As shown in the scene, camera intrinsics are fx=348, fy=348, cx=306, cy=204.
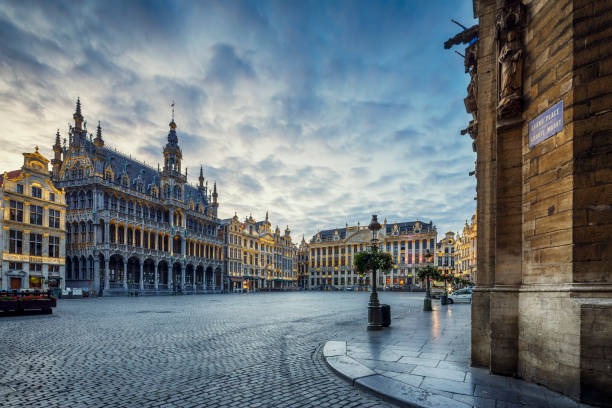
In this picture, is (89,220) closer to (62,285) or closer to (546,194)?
(62,285)

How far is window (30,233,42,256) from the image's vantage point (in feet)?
133

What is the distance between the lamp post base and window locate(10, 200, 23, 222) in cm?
4335

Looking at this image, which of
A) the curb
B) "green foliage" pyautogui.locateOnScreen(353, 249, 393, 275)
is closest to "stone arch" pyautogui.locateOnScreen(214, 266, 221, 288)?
"green foliage" pyautogui.locateOnScreen(353, 249, 393, 275)

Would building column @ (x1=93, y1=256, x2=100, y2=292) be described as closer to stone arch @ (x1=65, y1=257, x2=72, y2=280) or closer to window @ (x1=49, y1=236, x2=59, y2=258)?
window @ (x1=49, y1=236, x2=59, y2=258)

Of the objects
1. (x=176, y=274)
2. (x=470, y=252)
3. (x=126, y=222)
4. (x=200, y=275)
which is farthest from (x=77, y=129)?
(x=470, y=252)

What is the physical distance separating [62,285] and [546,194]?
168 ft

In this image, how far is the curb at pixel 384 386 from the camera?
524 centimetres

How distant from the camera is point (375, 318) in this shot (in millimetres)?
12711

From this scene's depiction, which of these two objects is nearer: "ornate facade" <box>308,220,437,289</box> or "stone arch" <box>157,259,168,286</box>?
"stone arch" <box>157,259,168,286</box>

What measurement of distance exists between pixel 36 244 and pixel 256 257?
5640 cm

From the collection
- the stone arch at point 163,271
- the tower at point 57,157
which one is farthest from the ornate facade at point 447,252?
the tower at point 57,157

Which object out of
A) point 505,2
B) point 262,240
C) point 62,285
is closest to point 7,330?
point 505,2

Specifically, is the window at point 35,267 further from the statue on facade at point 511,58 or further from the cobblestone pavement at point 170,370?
the statue on facade at point 511,58

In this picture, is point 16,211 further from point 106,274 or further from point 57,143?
point 57,143
